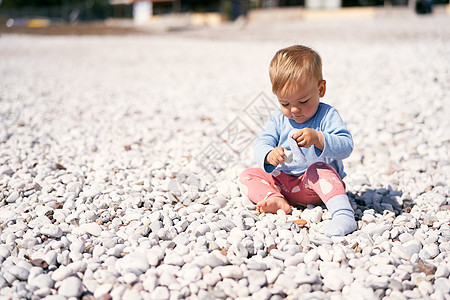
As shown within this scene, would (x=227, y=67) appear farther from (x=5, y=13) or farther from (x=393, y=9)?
(x=5, y=13)

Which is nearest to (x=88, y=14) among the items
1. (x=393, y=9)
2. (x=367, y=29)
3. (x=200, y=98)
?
(x=393, y=9)

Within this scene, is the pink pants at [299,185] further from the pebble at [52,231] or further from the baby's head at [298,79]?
the pebble at [52,231]

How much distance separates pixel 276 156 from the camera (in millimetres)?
1809

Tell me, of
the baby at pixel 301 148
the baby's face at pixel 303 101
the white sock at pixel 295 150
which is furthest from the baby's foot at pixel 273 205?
the baby's face at pixel 303 101

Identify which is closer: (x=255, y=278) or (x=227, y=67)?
(x=255, y=278)

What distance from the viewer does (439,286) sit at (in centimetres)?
142

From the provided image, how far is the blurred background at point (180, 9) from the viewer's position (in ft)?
62.3

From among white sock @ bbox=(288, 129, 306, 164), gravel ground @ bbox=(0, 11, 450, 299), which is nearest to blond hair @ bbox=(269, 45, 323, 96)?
white sock @ bbox=(288, 129, 306, 164)

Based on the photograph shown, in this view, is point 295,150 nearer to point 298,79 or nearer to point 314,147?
point 314,147

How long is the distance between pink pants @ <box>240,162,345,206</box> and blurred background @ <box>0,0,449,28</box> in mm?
16543

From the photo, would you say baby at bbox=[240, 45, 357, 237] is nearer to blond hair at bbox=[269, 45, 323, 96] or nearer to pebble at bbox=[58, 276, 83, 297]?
blond hair at bbox=[269, 45, 323, 96]

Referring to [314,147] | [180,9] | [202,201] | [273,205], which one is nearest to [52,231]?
[202,201]

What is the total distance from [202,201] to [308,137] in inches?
29.5

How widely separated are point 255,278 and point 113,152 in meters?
1.89
